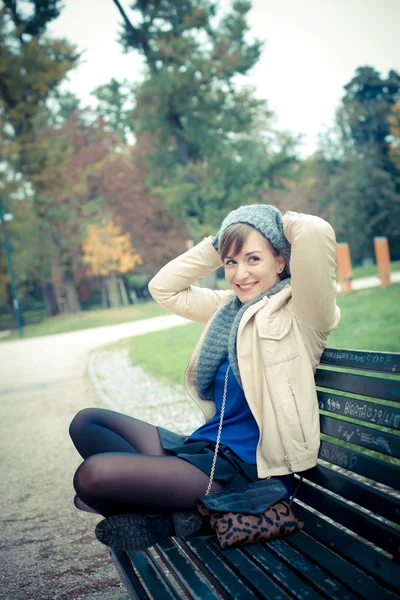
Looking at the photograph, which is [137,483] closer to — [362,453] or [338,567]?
[338,567]

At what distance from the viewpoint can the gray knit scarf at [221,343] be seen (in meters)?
2.48

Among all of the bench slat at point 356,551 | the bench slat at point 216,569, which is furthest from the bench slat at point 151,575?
the bench slat at point 356,551

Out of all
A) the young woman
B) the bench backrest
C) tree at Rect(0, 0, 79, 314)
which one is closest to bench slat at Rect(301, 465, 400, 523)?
the bench backrest

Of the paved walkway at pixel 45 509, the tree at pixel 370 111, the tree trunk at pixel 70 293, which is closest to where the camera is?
the paved walkway at pixel 45 509

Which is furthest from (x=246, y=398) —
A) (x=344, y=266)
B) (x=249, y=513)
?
(x=344, y=266)

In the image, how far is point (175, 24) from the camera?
867 inches

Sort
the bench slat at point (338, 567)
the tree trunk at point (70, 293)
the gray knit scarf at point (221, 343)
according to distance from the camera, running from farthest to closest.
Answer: the tree trunk at point (70, 293) → the gray knit scarf at point (221, 343) → the bench slat at point (338, 567)

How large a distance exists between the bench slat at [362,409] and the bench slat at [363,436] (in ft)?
0.12

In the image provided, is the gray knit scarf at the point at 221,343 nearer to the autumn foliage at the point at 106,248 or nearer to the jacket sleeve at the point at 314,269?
the jacket sleeve at the point at 314,269

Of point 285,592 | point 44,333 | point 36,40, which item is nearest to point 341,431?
point 285,592

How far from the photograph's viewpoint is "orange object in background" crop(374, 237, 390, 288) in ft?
51.2

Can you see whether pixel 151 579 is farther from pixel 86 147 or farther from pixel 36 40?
pixel 86 147

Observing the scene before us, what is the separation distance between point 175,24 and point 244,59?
305 centimetres

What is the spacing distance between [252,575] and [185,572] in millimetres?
249
